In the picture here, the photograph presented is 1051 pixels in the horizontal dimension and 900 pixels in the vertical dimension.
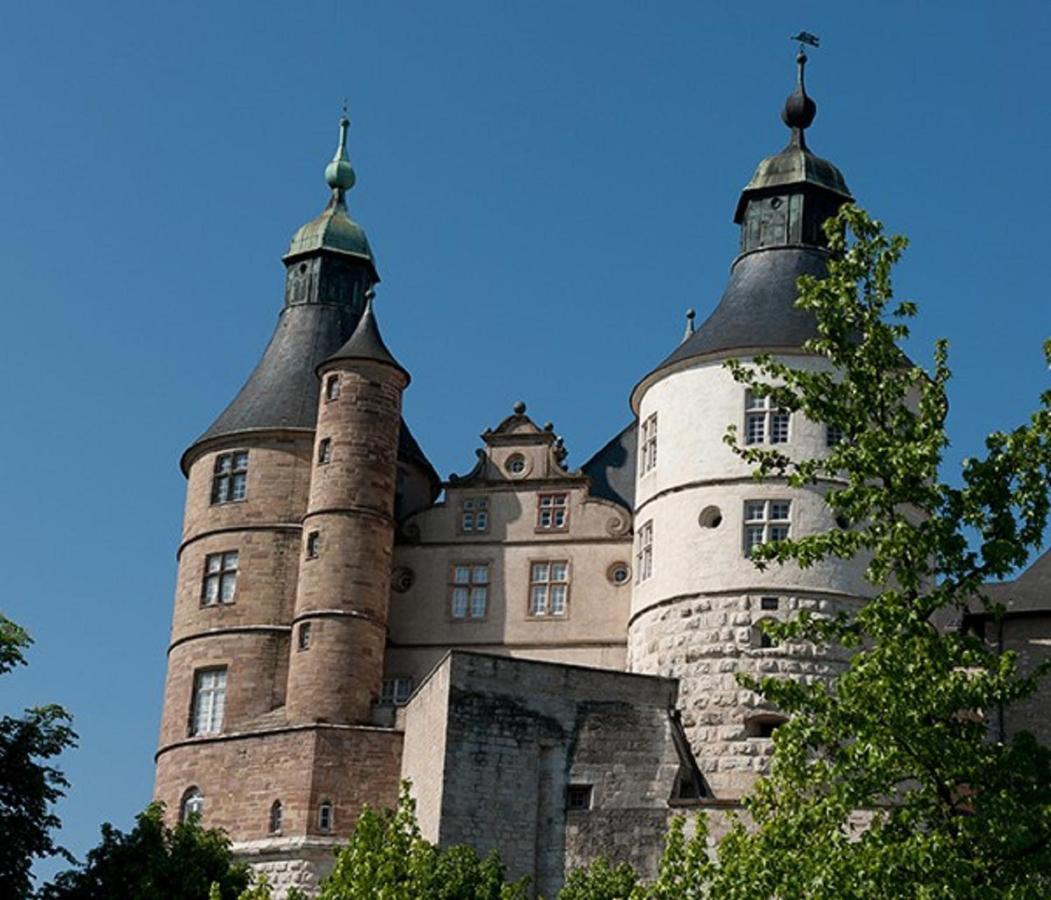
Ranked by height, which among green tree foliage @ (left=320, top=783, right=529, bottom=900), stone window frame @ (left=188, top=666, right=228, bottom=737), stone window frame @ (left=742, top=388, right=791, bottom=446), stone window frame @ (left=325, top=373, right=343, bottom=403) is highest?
stone window frame @ (left=325, top=373, right=343, bottom=403)

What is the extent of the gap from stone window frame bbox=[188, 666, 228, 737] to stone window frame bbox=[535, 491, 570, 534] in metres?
7.24

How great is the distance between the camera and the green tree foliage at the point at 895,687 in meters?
26.1

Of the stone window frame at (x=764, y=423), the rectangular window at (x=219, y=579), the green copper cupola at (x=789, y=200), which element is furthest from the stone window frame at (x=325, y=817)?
the green copper cupola at (x=789, y=200)

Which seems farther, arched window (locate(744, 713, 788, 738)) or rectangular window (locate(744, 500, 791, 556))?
rectangular window (locate(744, 500, 791, 556))

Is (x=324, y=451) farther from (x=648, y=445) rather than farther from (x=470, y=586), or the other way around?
(x=648, y=445)

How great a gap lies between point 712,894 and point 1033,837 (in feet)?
12.3

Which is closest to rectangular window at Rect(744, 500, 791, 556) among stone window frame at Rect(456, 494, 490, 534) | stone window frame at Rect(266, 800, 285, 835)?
stone window frame at Rect(456, 494, 490, 534)

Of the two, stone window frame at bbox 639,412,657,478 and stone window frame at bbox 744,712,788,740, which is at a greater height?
stone window frame at bbox 639,412,657,478

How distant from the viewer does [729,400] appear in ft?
147

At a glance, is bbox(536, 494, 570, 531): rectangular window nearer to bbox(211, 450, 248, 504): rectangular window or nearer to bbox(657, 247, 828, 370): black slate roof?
bbox(657, 247, 828, 370): black slate roof

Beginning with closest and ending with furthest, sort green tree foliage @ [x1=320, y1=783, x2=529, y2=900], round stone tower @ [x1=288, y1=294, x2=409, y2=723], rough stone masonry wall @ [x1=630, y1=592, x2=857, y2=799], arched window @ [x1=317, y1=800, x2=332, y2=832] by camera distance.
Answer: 1. green tree foliage @ [x1=320, y1=783, x2=529, y2=900]
2. rough stone masonry wall @ [x1=630, y1=592, x2=857, y2=799]
3. arched window @ [x1=317, y1=800, x2=332, y2=832]
4. round stone tower @ [x1=288, y1=294, x2=409, y2=723]

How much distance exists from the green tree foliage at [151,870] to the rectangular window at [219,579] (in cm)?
718

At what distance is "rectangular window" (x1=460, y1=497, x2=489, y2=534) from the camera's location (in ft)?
160

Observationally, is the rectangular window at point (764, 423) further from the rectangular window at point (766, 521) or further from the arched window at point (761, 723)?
the arched window at point (761, 723)
